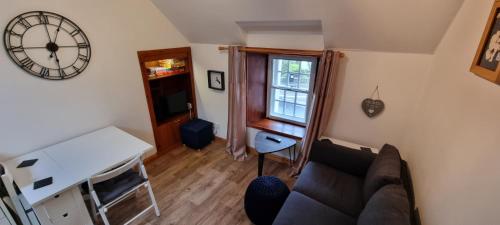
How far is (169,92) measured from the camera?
3.54 meters

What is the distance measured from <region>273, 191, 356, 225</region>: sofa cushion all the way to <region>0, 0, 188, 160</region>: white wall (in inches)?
92.1

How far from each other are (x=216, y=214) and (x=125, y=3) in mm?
2656

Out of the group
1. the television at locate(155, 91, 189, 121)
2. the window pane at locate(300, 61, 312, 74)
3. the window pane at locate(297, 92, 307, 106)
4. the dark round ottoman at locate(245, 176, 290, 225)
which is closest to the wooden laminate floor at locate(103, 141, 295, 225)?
the dark round ottoman at locate(245, 176, 290, 225)

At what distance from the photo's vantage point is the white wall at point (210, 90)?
324 cm

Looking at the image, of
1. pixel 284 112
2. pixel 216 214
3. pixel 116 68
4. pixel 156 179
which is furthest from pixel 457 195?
pixel 116 68

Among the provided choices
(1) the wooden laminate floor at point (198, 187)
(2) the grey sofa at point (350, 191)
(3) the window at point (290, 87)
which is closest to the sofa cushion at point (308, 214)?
(2) the grey sofa at point (350, 191)

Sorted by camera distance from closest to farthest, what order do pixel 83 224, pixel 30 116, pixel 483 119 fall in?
pixel 483 119
pixel 83 224
pixel 30 116

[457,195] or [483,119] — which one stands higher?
[483,119]

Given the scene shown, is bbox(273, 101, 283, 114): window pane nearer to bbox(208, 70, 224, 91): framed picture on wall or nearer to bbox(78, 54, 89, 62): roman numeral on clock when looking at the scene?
bbox(208, 70, 224, 91): framed picture on wall

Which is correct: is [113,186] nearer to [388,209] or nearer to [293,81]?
[388,209]

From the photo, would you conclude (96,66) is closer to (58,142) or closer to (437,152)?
(58,142)

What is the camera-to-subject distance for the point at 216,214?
2338 mm

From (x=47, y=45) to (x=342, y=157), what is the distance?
312 cm

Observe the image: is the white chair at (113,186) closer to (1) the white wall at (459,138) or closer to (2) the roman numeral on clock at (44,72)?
(2) the roman numeral on clock at (44,72)
